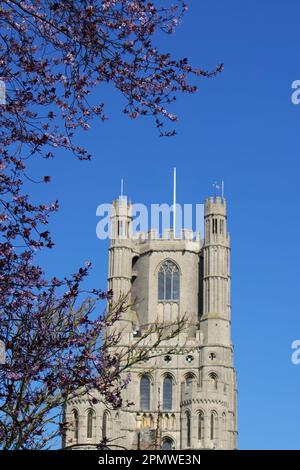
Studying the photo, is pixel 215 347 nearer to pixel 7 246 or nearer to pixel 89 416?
pixel 89 416

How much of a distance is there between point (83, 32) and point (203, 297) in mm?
96009

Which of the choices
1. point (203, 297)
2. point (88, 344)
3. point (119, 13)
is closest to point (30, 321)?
point (88, 344)

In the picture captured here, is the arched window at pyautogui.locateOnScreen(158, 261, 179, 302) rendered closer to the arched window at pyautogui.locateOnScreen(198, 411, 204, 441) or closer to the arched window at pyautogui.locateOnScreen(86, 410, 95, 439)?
the arched window at pyautogui.locateOnScreen(198, 411, 204, 441)

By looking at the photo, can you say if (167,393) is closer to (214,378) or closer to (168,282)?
(214,378)

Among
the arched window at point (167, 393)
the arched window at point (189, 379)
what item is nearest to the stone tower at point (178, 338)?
the arched window at point (167, 393)

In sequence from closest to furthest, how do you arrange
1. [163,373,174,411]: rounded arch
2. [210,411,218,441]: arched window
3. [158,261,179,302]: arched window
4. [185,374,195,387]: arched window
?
[210,411,218,441]: arched window → [185,374,195,387]: arched window → [163,373,174,411]: rounded arch → [158,261,179,302]: arched window

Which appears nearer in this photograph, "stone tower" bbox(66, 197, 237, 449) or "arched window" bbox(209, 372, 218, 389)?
"stone tower" bbox(66, 197, 237, 449)

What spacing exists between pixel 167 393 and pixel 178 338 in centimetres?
732

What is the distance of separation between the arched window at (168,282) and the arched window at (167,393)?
8784 mm

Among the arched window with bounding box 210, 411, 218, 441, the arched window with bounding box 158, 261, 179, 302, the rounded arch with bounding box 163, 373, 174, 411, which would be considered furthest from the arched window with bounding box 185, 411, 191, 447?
the arched window with bounding box 158, 261, 179, 302

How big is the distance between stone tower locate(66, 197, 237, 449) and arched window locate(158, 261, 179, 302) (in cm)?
10

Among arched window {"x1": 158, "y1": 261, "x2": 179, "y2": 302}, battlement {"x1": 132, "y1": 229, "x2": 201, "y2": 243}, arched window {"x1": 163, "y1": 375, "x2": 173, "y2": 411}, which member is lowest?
arched window {"x1": 163, "y1": 375, "x2": 173, "y2": 411}

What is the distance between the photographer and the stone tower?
101125 millimetres

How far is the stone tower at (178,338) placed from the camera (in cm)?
10112
